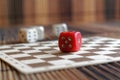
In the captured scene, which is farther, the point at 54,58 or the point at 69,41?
the point at 69,41

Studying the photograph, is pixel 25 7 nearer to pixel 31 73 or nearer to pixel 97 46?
pixel 97 46

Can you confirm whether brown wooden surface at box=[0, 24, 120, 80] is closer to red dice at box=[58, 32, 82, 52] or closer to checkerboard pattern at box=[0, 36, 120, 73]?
checkerboard pattern at box=[0, 36, 120, 73]

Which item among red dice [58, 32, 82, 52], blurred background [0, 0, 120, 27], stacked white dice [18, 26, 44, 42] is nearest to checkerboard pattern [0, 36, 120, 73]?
red dice [58, 32, 82, 52]

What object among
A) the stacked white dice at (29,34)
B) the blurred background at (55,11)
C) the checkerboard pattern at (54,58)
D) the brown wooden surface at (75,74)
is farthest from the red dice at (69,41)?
the blurred background at (55,11)

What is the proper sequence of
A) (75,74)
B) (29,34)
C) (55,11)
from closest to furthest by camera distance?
(75,74), (29,34), (55,11)

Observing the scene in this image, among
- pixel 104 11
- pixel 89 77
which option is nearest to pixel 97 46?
pixel 89 77

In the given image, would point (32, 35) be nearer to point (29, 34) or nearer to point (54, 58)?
point (29, 34)

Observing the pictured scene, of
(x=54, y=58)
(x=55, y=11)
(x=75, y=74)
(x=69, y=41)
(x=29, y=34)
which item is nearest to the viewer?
(x=75, y=74)

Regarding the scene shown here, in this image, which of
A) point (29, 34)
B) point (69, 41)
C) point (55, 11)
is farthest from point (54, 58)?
point (55, 11)
